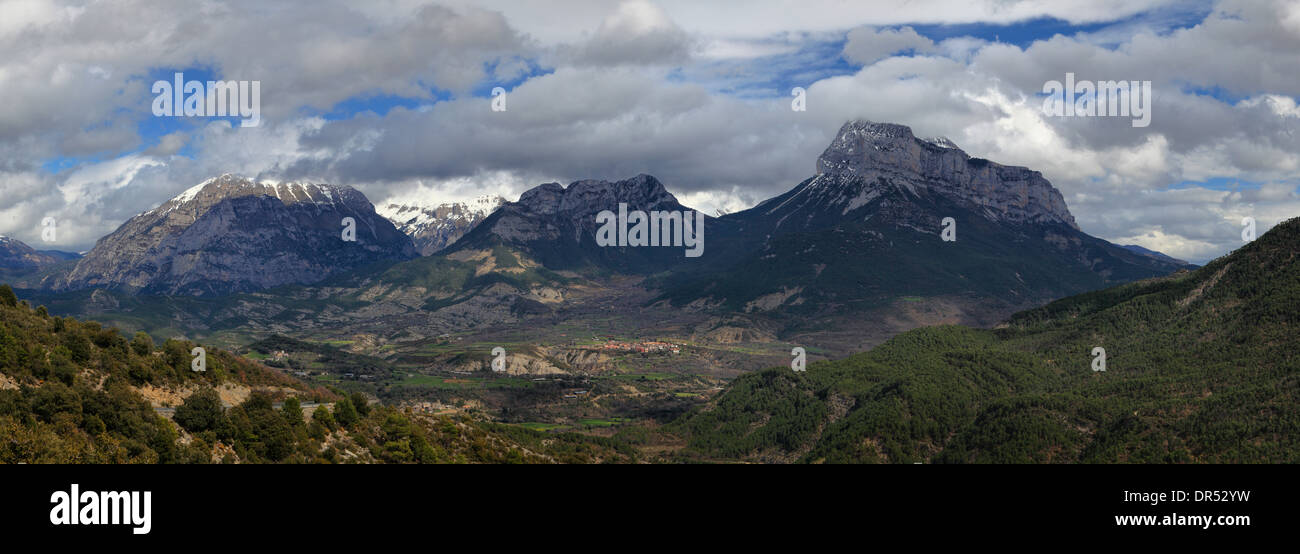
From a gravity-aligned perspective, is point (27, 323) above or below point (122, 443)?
above
